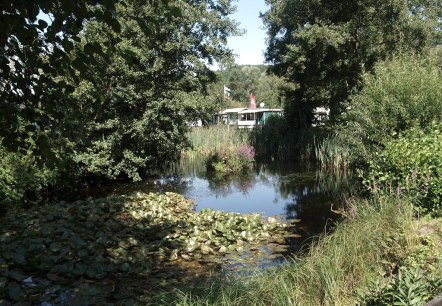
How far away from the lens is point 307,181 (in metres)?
14.7

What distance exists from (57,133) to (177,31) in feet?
38.2

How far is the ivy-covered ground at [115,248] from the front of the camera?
4.54 metres

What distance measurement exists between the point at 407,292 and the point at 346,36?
16124 millimetres

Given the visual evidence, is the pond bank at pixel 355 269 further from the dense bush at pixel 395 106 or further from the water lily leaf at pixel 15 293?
the dense bush at pixel 395 106

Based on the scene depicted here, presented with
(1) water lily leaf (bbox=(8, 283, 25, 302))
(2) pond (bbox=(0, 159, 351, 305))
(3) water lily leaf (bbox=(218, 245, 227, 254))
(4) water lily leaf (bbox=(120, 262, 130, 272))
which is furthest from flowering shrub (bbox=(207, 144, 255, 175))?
A: (1) water lily leaf (bbox=(8, 283, 25, 302))

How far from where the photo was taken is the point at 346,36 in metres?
17.1

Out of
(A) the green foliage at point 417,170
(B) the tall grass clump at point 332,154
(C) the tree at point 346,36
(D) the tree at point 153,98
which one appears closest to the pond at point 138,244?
(A) the green foliage at point 417,170

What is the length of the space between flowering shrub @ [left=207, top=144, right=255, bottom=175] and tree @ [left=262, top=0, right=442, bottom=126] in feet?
15.2

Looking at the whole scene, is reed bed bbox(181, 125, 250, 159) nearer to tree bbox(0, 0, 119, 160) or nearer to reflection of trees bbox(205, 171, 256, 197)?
reflection of trees bbox(205, 171, 256, 197)

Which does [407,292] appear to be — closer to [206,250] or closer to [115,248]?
[206,250]

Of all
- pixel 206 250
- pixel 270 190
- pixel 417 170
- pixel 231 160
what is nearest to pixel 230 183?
pixel 270 190

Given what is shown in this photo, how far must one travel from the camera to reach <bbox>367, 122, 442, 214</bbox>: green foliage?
5.97 m

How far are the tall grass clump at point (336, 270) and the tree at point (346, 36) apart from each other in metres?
12.8

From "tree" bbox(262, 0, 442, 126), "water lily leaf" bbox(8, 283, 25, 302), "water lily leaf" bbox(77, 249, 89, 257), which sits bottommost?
"water lily leaf" bbox(77, 249, 89, 257)
